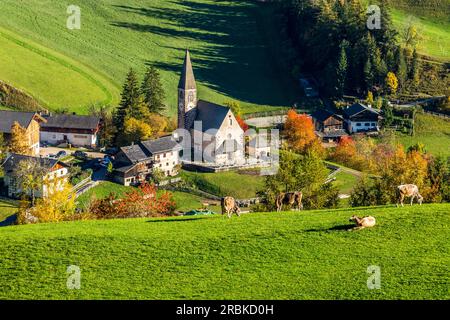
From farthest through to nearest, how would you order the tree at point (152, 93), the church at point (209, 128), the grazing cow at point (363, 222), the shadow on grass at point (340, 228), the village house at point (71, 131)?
the tree at point (152, 93) → the village house at point (71, 131) → the church at point (209, 128) → the shadow on grass at point (340, 228) → the grazing cow at point (363, 222)

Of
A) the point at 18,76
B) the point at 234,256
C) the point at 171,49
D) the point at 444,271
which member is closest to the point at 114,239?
the point at 234,256

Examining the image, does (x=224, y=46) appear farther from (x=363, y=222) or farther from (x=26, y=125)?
(x=363, y=222)

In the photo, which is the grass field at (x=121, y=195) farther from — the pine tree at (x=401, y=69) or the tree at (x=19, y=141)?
the pine tree at (x=401, y=69)

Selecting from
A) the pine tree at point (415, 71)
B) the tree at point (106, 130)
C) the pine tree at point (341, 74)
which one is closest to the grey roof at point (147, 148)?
the tree at point (106, 130)

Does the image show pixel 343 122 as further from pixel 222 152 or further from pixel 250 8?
pixel 250 8

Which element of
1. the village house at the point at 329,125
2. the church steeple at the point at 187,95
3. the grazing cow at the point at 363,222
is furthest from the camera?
the village house at the point at 329,125

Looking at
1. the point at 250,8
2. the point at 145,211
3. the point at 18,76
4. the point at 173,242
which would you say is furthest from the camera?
the point at 250,8
